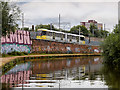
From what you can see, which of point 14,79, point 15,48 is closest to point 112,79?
point 14,79

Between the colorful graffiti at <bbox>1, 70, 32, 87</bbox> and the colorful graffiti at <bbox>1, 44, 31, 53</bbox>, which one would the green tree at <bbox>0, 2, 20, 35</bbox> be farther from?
the colorful graffiti at <bbox>1, 44, 31, 53</bbox>

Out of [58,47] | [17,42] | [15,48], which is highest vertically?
[17,42]

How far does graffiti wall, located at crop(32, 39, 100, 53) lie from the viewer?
50.7 metres

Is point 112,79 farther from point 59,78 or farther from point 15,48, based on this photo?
point 15,48

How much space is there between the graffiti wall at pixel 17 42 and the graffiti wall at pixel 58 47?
2767mm

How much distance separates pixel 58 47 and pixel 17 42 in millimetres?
16637

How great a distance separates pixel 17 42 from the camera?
142 feet

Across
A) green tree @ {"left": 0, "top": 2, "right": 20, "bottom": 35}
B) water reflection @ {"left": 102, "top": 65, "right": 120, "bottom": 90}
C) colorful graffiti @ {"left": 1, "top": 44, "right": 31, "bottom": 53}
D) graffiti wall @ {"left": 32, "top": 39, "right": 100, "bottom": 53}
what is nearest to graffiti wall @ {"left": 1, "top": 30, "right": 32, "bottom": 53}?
colorful graffiti @ {"left": 1, "top": 44, "right": 31, "bottom": 53}

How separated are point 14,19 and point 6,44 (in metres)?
18.1

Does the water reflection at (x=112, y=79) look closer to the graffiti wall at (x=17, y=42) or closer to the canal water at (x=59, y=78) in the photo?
the canal water at (x=59, y=78)

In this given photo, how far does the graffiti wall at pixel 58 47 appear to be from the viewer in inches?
1996

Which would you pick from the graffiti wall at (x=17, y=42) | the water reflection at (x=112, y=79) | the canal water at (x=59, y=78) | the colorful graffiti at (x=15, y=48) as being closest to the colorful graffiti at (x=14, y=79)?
the canal water at (x=59, y=78)

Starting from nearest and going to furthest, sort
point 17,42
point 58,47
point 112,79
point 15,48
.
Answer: point 112,79
point 15,48
point 17,42
point 58,47

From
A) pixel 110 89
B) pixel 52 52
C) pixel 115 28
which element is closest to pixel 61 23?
pixel 52 52
